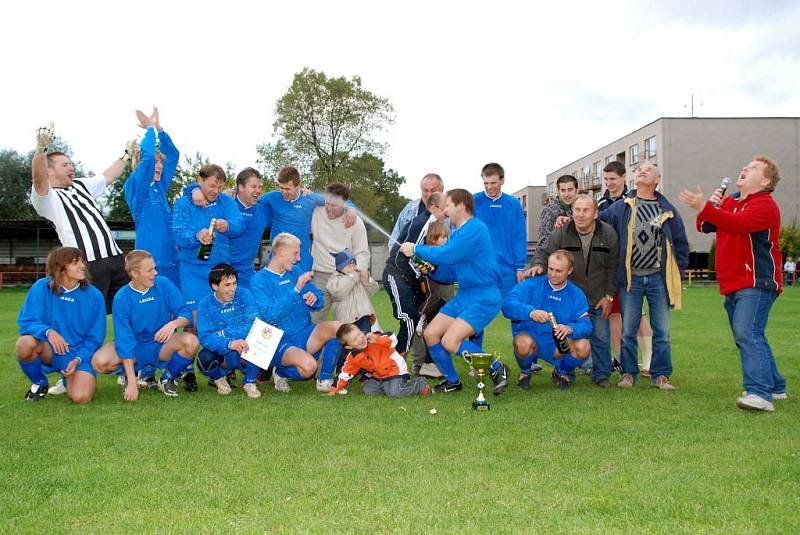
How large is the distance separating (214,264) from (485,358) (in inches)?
121

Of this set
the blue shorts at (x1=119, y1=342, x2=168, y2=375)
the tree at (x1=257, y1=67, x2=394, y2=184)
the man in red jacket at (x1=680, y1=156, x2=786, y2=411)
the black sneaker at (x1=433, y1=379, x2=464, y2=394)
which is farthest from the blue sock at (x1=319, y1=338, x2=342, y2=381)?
the tree at (x1=257, y1=67, x2=394, y2=184)

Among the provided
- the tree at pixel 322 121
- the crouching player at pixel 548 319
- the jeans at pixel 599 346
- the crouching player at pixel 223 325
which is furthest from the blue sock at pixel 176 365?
the tree at pixel 322 121

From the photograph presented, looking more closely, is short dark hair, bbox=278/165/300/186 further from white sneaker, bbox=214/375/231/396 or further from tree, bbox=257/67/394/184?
tree, bbox=257/67/394/184

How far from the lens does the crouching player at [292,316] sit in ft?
21.7

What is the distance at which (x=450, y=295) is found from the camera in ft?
24.8

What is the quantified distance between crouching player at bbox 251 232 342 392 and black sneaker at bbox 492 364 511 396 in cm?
154

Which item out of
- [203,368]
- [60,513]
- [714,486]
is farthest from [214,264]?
[714,486]

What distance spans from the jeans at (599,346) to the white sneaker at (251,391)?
3181 millimetres

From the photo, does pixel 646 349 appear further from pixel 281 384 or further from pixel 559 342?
pixel 281 384

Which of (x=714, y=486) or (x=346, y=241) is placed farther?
(x=346, y=241)

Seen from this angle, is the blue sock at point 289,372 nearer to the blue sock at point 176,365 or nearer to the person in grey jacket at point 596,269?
the blue sock at point 176,365

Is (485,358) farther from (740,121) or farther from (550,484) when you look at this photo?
(740,121)

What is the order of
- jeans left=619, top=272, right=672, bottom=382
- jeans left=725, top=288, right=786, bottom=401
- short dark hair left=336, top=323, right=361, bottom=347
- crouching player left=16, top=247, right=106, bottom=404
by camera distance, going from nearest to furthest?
jeans left=725, top=288, right=786, bottom=401 < crouching player left=16, top=247, right=106, bottom=404 < short dark hair left=336, top=323, right=361, bottom=347 < jeans left=619, top=272, right=672, bottom=382

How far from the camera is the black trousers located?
6.81 m
